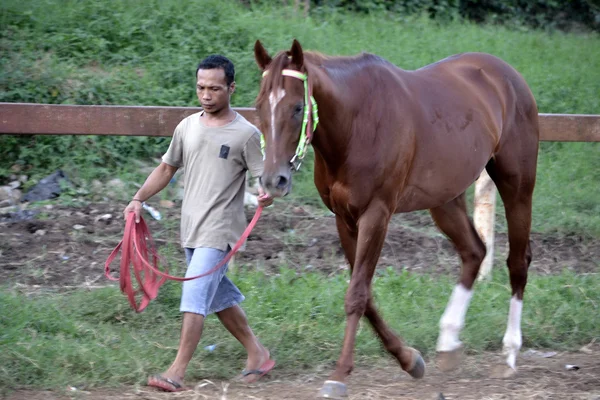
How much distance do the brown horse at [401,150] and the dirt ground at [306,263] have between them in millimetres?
231

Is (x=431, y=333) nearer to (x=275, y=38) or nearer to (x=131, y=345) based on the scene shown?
(x=131, y=345)

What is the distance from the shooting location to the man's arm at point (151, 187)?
14.6 ft

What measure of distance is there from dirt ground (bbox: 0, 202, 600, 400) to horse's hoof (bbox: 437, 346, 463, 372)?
49mm

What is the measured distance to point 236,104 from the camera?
30.5 ft

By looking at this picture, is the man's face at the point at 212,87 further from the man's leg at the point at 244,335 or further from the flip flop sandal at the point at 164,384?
the flip flop sandal at the point at 164,384

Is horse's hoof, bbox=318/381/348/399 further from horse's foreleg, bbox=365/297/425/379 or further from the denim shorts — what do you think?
the denim shorts

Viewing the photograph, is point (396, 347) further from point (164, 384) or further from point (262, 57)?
point (262, 57)

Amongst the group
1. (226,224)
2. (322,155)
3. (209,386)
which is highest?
(322,155)

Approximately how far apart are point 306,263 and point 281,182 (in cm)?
311

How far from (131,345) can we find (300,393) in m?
1.18

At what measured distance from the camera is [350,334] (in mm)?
4297

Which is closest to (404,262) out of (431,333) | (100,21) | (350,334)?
(431,333)

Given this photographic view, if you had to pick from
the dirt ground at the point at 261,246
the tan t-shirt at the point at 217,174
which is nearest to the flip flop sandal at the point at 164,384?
the tan t-shirt at the point at 217,174

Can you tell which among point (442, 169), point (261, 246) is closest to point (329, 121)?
point (442, 169)
